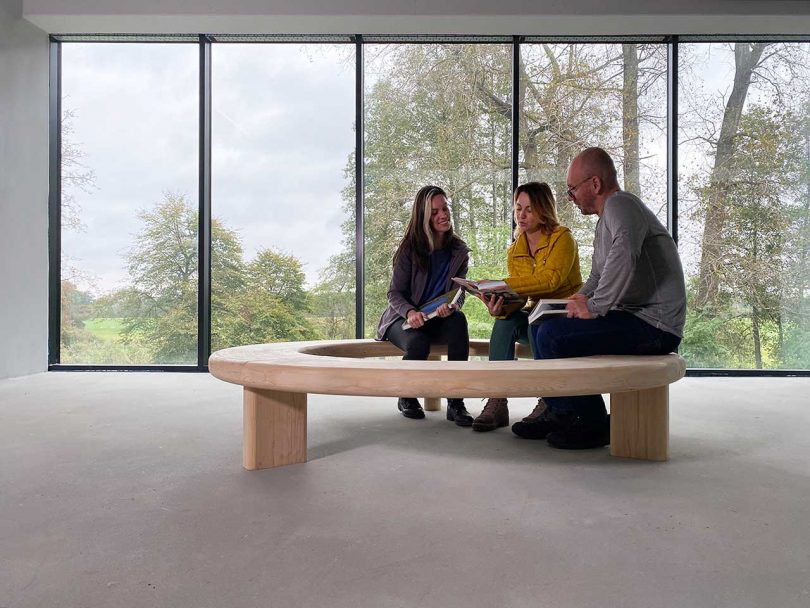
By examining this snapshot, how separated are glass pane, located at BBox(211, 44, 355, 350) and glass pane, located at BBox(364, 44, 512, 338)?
177 mm

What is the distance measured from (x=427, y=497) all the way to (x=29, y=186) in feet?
13.3

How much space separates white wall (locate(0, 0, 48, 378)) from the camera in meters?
4.06

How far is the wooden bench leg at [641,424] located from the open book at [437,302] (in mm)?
793

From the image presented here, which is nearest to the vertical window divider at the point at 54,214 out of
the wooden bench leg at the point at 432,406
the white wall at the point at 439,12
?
the white wall at the point at 439,12

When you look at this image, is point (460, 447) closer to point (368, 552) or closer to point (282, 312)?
point (368, 552)

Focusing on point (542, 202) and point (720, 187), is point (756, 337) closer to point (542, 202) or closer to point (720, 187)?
point (720, 187)

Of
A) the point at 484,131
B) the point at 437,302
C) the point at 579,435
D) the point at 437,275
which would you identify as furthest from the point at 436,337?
the point at 484,131

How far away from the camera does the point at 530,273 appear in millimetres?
2596

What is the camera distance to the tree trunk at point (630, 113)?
452cm

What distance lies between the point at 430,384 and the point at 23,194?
390 centimetres

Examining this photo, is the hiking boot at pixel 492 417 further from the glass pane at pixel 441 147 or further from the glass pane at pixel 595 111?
the glass pane at pixel 595 111

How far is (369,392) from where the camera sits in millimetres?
1713

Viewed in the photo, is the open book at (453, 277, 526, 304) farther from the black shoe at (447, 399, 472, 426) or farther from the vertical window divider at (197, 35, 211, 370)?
the vertical window divider at (197, 35, 211, 370)

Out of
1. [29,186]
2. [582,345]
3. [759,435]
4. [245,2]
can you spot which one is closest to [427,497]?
[582,345]
